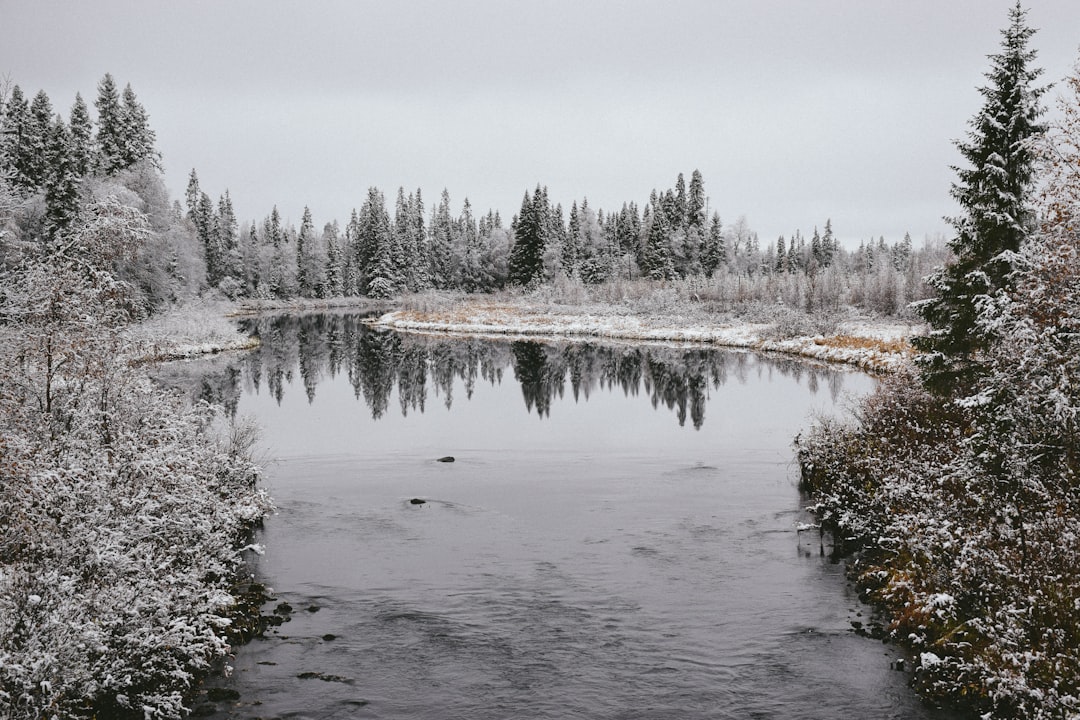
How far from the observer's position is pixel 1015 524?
32.1 ft

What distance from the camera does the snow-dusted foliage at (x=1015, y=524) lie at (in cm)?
768

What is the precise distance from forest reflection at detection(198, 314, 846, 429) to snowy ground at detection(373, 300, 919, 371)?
2.63m

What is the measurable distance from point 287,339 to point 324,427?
1390 inches

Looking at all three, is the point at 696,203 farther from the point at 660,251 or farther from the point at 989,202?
the point at 989,202

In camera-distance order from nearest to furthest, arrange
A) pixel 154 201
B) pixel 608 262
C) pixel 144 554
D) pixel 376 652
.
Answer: pixel 144 554, pixel 376 652, pixel 154 201, pixel 608 262

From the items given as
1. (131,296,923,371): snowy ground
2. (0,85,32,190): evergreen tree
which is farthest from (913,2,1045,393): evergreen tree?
(0,85,32,190): evergreen tree

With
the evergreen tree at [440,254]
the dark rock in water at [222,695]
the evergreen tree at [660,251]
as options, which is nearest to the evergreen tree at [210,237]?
the evergreen tree at [440,254]

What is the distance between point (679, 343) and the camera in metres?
56.9

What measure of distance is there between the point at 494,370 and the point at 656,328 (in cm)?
2352

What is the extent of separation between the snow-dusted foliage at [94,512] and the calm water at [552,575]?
1.25 m

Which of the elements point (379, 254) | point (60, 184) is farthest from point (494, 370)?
point (379, 254)

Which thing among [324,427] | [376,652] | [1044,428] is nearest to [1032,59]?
[1044,428]

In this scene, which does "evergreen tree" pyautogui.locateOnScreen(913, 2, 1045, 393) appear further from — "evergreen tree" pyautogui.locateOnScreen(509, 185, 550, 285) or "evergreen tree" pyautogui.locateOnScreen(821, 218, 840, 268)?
"evergreen tree" pyautogui.locateOnScreen(821, 218, 840, 268)

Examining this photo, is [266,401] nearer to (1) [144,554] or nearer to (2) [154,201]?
(1) [144,554]
